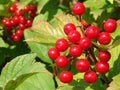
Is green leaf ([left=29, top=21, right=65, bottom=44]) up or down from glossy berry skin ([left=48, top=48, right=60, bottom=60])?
up

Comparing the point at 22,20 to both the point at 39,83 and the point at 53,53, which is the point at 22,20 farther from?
the point at 53,53

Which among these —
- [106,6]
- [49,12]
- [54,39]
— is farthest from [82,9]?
[49,12]

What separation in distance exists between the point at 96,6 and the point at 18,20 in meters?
0.88

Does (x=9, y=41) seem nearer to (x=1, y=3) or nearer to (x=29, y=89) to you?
(x=1, y=3)

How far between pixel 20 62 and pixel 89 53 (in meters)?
0.63

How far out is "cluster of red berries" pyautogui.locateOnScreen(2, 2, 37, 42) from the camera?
11.0 feet

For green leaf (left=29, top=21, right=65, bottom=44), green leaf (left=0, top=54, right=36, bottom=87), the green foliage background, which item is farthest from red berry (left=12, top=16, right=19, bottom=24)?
green leaf (left=29, top=21, right=65, bottom=44)

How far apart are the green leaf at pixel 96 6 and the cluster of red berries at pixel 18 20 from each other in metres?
0.71

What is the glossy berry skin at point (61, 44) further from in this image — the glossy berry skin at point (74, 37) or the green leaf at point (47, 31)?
the green leaf at point (47, 31)

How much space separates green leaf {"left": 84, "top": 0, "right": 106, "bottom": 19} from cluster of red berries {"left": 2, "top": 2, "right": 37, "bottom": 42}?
71 cm

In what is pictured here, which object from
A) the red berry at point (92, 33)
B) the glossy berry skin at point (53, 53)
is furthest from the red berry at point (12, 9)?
the red berry at point (92, 33)

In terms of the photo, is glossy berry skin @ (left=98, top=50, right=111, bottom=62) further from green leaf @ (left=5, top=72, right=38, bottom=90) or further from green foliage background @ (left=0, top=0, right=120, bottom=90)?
green leaf @ (left=5, top=72, right=38, bottom=90)

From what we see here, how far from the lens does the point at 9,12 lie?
3.52 metres

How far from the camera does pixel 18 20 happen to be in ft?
11.1
